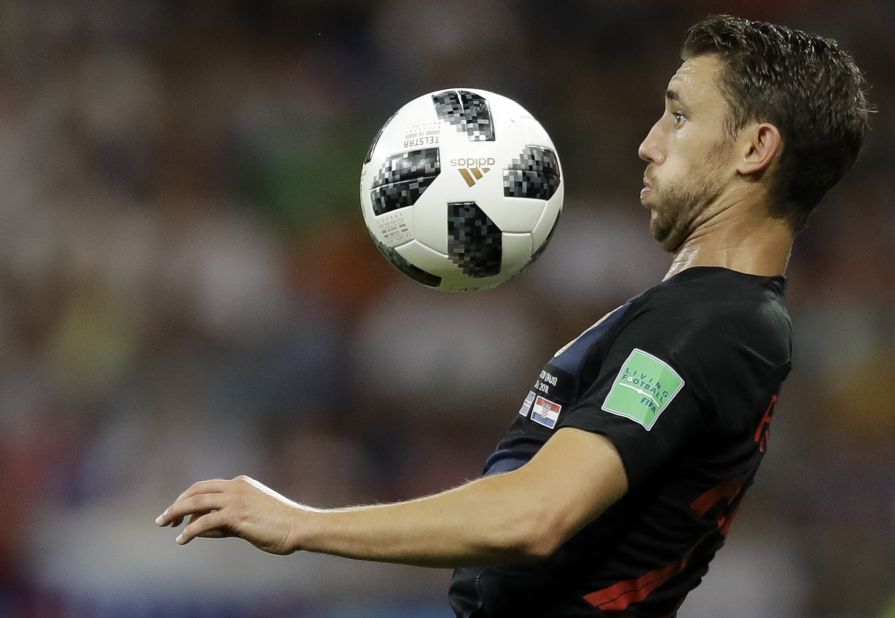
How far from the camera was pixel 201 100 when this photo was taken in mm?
9594

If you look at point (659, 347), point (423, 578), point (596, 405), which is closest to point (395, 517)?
point (596, 405)

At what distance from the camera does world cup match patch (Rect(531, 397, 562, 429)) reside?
3.03 meters

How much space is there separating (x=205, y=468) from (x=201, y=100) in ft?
10.6

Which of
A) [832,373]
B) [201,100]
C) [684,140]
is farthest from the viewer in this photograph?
[201,100]

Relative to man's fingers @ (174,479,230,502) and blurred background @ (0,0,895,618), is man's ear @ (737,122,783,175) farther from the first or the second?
blurred background @ (0,0,895,618)

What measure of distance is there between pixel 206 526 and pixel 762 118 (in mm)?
1687

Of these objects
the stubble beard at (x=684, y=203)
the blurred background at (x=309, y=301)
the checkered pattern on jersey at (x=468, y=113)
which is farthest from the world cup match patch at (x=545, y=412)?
the blurred background at (x=309, y=301)

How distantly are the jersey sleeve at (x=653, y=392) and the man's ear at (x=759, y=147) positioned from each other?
547 millimetres

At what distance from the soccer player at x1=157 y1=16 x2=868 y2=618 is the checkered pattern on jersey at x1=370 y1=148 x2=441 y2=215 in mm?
585

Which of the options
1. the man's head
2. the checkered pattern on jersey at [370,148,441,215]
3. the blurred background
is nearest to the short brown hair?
the man's head

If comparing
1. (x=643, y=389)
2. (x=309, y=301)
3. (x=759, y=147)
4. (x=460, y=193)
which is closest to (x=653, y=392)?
(x=643, y=389)

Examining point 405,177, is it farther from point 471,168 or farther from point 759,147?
point 759,147

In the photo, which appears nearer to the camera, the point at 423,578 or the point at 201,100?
the point at 423,578

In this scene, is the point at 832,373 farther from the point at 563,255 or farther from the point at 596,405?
the point at 596,405
